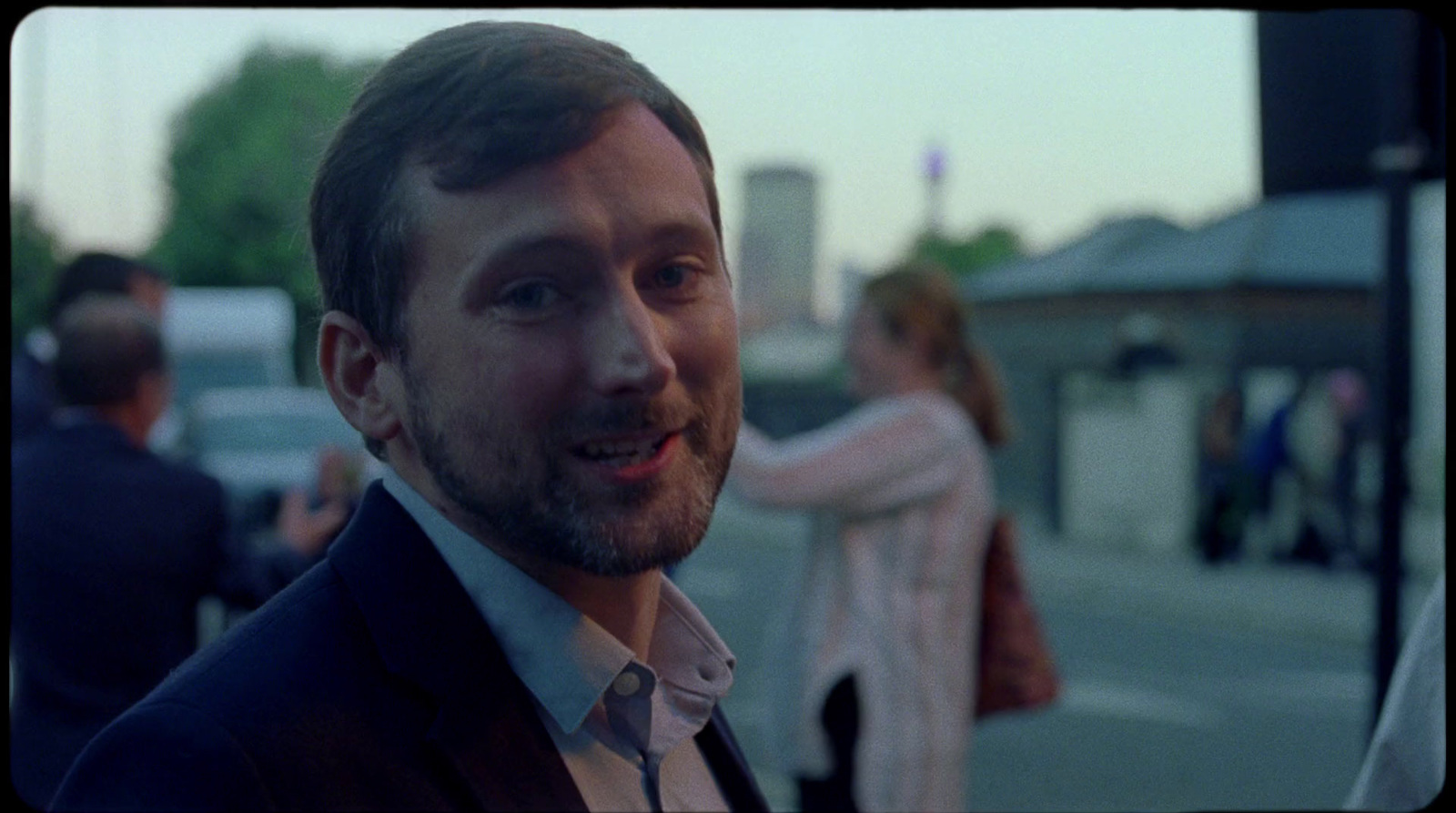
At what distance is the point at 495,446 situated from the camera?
869mm

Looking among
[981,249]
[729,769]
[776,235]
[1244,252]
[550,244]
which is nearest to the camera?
[550,244]

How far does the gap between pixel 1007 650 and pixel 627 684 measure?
241 cm

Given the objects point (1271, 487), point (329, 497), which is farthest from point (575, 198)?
point (1271, 487)

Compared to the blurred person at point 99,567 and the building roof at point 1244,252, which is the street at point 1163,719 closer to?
the blurred person at point 99,567

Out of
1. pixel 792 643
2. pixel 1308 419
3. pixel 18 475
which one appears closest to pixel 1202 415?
pixel 1308 419

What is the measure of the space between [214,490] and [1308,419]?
48.5ft

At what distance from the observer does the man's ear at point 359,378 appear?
931mm

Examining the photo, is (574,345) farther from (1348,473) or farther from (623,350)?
(1348,473)

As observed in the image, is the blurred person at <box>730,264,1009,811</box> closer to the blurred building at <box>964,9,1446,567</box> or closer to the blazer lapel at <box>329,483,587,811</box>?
the blazer lapel at <box>329,483,587,811</box>

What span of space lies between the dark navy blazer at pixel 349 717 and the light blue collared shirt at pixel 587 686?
0.04 feet

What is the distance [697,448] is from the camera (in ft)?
3.04

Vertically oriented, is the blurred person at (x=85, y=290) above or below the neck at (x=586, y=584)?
below

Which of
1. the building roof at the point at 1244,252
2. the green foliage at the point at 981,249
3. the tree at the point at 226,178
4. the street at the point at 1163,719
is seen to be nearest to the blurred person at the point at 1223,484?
the building roof at the point at 1244,252

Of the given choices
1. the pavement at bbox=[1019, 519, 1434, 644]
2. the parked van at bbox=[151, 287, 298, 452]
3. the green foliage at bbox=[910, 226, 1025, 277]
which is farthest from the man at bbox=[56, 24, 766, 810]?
the green foliage at bbox=[910, 226, 1025, 277]
